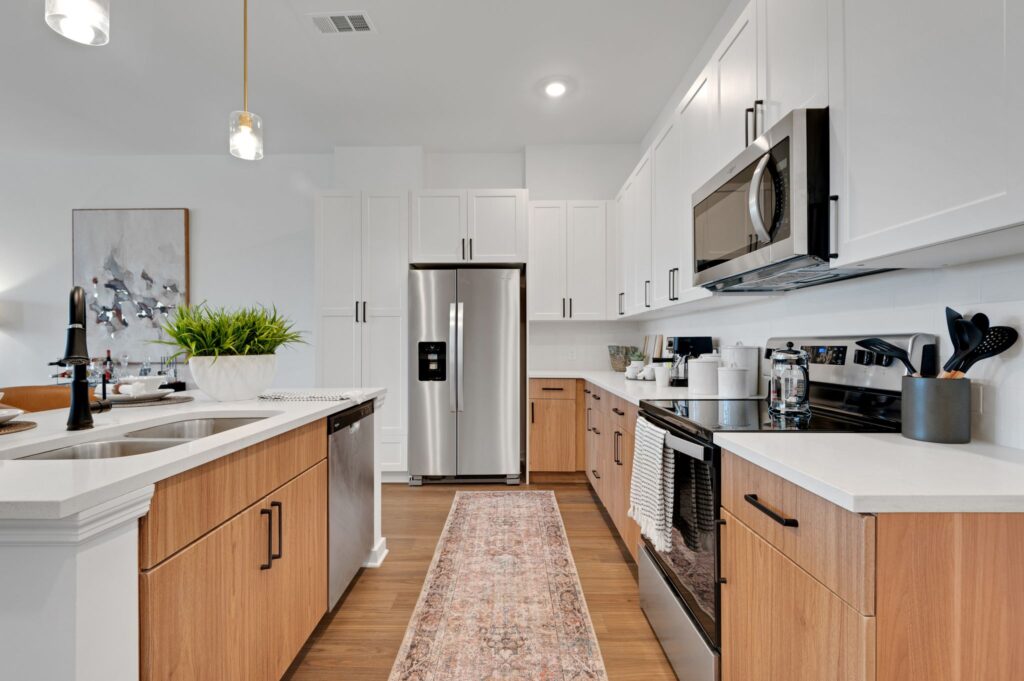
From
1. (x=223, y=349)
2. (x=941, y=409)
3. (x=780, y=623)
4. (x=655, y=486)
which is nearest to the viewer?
(x=780, y=623)

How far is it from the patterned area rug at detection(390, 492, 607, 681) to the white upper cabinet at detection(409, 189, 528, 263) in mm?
2141

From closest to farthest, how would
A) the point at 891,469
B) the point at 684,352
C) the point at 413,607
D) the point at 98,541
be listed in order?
1. the point at 98,541
2. the point at 891,469
3. the point at 413,607
4. the point at 684,352

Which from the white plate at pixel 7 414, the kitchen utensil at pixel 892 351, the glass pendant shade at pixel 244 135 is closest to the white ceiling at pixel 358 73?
the glass pendant shade at pixel 244 135

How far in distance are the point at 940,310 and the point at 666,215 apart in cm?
159

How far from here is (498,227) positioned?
419 cm

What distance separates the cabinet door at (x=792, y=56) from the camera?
4.50ft

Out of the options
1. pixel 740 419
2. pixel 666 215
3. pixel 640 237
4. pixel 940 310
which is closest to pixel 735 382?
pixel 740 419

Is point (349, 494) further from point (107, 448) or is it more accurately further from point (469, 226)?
point (469, 226)

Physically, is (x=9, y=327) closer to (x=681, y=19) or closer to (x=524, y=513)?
(x=524, y=513)

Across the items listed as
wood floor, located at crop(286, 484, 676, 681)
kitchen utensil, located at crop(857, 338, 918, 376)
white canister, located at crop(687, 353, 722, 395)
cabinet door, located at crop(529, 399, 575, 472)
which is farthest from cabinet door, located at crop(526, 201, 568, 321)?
kitchen utensil, located at crop(857, 338, 918, 376)

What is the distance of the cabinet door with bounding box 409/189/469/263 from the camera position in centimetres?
416

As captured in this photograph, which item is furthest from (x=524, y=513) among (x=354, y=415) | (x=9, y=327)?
(x=9, y=327)

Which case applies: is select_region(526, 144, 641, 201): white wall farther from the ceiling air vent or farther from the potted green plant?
the potted green plant

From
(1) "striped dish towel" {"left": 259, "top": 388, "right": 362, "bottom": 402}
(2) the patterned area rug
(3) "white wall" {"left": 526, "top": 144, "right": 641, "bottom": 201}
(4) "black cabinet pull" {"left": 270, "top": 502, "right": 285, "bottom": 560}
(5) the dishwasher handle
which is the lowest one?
(2) the patterned area rug
